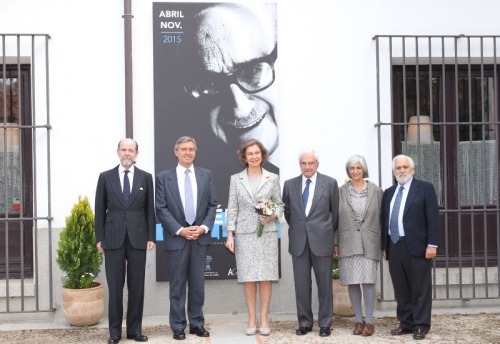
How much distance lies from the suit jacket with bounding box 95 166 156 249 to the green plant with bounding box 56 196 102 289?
768 mm

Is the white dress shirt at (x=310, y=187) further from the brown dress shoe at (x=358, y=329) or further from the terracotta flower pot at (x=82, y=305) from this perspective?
the terracotta flower pot at (x=82, y=305)

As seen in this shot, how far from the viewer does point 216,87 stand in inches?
283

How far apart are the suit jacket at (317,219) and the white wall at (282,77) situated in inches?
46.9

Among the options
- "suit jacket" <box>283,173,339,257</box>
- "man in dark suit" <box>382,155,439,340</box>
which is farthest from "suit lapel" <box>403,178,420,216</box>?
"suit jacket" <box>283,173,339,257</box>

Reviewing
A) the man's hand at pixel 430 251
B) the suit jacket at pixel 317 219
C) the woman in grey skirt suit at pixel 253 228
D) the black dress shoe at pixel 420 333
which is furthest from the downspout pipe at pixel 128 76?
the black dress shoe at pixel 420 333

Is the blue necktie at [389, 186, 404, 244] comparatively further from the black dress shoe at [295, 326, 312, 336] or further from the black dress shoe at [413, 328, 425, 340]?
the black dress shoe at [295, 326, 312, 336]

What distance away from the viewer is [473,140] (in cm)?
771

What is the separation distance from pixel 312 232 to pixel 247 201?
2.17ft

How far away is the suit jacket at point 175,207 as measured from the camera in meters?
5.96

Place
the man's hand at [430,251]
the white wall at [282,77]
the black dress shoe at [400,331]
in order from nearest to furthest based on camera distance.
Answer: the man's hand at [430,251] → the black dress shoe at [400,331] → the white wall at [282,77]

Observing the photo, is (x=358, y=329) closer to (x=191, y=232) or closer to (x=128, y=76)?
(x=191, y=232)

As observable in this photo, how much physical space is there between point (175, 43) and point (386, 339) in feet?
12.3

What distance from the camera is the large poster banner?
7121mm

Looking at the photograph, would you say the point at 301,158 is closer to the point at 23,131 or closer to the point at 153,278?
the point at 153,278
